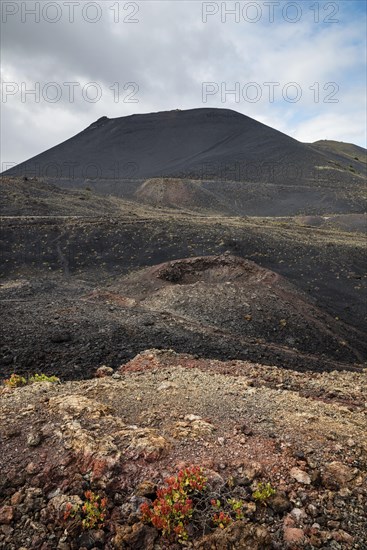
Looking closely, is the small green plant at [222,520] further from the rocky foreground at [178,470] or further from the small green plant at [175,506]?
the small green plant at [175,506]

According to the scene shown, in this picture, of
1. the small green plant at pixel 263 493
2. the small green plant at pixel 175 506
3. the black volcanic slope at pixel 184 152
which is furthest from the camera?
the black volcanic slope at pixel 184 152

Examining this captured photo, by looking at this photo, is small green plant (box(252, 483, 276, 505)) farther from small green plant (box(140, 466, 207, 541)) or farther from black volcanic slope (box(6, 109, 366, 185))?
black volcanic slope (box(6, 109, 366, 185))

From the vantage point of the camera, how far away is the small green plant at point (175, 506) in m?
3.38

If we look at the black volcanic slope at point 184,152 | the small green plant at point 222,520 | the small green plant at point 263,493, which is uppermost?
the black volcanic slope at point 184,152

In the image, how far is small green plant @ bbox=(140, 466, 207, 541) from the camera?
Result: 3.38m

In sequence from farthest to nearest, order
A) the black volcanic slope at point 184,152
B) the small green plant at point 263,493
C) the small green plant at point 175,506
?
the black volcanic slope at point 184,152 < the small green plant at point 263,493 < the small green plant at point 175,506

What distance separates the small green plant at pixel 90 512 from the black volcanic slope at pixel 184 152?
211 feet

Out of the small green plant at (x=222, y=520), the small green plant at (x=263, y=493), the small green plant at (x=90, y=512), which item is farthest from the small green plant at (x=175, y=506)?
the small green plant at (x=263, y=493)

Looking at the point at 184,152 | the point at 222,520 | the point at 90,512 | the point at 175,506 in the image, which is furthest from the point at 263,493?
the point at 184,152

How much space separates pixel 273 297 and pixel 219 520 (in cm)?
1308

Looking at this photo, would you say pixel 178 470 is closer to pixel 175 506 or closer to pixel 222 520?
pixel 175 506

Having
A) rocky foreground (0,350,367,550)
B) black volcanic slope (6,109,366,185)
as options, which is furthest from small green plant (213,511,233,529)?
black volcanic slope (6,109,366,185)

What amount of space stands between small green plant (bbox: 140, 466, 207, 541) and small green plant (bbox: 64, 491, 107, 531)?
35 cm

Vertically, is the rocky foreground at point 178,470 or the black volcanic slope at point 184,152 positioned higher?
the black volcanic slope at point 184,152
